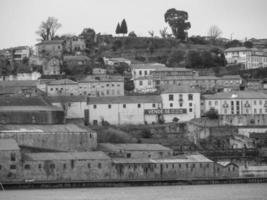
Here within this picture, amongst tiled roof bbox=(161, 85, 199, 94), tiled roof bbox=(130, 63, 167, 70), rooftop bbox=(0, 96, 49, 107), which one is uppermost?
tiled roof bbox=(130, 63, 167, 70)

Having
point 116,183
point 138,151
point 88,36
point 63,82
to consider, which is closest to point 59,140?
point 138,151

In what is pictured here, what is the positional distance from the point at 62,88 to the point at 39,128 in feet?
59.4

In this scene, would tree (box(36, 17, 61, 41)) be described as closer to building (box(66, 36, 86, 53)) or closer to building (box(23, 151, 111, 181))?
building (box(66, 36, 86, 53))

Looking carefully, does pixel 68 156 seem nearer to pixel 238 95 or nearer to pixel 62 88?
pixel 238 95

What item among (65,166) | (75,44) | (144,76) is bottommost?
→ (65,166)

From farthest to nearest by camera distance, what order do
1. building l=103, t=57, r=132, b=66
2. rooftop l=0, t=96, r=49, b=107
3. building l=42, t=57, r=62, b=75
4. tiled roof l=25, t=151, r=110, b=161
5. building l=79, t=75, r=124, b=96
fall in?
building l=103, t=57, r=132, b=66 < building l=42, t=57, r=62, b=75 < building l=79, t=75, r=124, b=96 < rooftop l=0, t=96, r=49, b=107 < tiled roof l=25, t=151, r=110, b=161

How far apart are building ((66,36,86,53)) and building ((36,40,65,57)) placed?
260 centimetres

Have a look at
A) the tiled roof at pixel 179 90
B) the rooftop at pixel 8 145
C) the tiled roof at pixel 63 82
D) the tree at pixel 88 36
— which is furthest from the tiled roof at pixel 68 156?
the tree at pixel 88 36

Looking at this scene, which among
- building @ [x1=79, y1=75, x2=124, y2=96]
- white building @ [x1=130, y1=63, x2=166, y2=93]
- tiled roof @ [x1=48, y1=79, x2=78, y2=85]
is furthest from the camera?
white building @ [x1=130, y1=63, x2=166, y2=93]

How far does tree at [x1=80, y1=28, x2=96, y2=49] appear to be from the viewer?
11396cm

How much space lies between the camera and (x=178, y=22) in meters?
122

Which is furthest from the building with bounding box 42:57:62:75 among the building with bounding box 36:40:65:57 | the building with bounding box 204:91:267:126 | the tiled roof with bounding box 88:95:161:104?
the building with bounding box 204:91:267:126

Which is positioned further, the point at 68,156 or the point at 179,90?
the point at 179,90

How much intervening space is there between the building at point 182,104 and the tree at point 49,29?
3316cm
